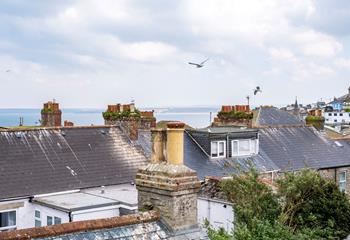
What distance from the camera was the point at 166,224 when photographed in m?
9.65

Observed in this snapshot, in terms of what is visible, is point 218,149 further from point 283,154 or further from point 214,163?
point 283,154

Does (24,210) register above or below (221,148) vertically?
below

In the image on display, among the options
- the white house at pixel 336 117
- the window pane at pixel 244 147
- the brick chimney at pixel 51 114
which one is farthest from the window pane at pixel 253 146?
the white house at pixel 336 117

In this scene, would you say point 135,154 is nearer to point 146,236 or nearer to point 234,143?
point 234,143

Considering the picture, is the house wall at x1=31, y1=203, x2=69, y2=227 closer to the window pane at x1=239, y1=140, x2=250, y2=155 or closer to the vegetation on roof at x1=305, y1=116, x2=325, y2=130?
the window pane at x1=239, y1=140, x2=250, y2=155

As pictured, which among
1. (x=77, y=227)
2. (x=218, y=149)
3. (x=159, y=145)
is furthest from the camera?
(x=218, y=149)

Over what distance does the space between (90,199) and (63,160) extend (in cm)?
401

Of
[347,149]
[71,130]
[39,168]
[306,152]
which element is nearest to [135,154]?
[71,130]

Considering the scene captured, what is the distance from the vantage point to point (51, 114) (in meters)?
29.8

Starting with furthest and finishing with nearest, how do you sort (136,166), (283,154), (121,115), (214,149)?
(283,154) → (121,115) → (214,149) → (136,166)

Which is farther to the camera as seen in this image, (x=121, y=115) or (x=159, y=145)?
(x=121, y=115)

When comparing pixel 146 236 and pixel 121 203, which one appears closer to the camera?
pixel 146 236

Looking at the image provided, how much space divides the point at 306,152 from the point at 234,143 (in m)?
5.97

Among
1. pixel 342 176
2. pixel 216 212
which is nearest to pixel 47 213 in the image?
pixel 216 212
